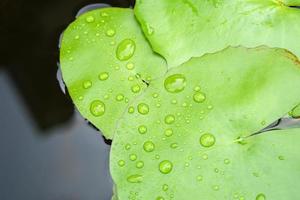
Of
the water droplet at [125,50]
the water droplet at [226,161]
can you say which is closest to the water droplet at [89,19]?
the water droplet at [125,50]

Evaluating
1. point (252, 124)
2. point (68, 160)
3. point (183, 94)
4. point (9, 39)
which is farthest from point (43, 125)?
point (252, 124)

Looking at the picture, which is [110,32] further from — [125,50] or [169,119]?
[169,119]

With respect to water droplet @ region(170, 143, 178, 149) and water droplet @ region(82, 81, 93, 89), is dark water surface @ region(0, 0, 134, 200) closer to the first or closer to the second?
water droplet @ region(82, 81, 93, 89)

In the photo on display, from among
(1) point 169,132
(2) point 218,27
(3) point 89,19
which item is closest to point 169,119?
(1) point 169,132

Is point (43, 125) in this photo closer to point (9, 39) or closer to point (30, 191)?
point (30, 191)

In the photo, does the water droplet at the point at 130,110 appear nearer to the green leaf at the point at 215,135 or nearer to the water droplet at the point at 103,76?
the green leaf at the point at 215,135

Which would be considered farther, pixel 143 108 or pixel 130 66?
pixel 130 66

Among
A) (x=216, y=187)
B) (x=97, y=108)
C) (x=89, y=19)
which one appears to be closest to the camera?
(x=216, y=187)
